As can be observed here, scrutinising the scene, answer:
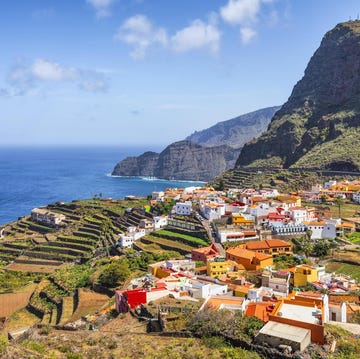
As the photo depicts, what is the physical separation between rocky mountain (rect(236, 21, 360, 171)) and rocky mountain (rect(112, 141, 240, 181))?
3563 centimetres

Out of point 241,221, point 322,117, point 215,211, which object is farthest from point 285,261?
point 322,117

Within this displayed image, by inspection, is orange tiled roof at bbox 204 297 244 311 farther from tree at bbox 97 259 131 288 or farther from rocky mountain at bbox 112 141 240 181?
rocky mountain at bbox 112 141 240 181

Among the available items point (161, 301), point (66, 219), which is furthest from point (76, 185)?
point (161, 301)

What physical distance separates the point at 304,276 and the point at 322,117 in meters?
86.4

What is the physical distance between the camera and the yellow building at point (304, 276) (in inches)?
1121

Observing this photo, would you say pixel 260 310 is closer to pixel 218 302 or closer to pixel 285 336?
pixel 218 302

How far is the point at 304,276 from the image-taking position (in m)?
28.5

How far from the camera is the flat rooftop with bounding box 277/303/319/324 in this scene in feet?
58.1

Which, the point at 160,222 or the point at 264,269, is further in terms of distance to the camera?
the point at 160,222

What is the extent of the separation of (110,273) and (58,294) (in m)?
5.05

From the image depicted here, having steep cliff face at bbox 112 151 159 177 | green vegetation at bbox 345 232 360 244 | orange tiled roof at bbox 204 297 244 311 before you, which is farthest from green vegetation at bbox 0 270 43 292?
steep cliff face at bbox 112 151 159 177

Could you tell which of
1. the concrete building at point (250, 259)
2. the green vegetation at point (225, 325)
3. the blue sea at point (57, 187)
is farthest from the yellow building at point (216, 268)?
the blue sea at point (57, 187)

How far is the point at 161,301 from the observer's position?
953 inches

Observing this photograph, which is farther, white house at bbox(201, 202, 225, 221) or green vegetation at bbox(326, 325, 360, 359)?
white house at bbox(201, 202, 225, 221)
